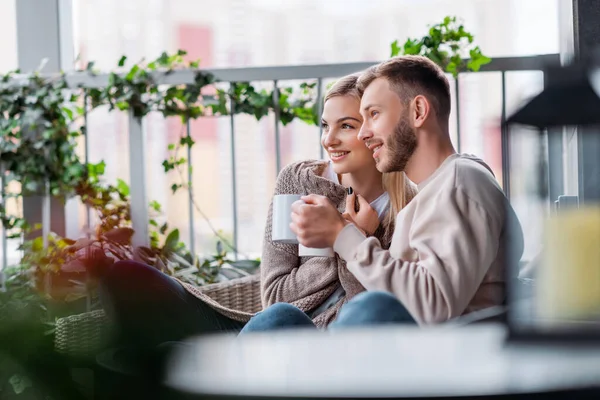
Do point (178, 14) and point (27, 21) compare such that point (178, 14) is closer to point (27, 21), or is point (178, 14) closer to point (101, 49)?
point (101, 49)

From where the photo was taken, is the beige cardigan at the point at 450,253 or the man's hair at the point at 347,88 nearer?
the beige cardigan at the point at 450,253

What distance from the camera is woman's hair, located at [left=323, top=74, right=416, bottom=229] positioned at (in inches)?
61.3

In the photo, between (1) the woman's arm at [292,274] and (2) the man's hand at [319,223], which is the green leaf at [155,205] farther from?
(2) the man's hand at [319,223]

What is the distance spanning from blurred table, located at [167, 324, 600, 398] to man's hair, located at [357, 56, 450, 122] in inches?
22.6

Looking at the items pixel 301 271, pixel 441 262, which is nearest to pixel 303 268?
pixel 301 271

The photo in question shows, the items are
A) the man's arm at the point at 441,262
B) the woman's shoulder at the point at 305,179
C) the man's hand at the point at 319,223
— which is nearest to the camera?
the man's arm at the point at 441,262

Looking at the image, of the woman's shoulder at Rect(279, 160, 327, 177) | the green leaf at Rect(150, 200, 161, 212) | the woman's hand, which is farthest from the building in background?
the woman's hand

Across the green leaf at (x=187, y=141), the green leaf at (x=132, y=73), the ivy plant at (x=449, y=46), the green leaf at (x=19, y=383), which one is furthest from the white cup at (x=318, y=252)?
the green leaf at (x=132, y=73)

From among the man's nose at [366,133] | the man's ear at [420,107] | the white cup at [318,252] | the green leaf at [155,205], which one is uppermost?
the man's ear at [420,107]

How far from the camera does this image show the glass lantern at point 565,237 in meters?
0.60

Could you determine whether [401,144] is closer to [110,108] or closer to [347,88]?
[347,88]

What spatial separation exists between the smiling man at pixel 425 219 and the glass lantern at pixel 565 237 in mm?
250

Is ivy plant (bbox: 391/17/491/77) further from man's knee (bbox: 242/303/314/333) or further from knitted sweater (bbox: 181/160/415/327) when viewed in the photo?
man's knee (bbox: 242/303/314/333)

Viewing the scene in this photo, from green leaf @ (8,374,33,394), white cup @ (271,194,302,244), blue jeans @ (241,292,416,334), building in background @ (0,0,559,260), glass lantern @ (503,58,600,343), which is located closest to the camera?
green leaf @ (8,374,33,394)
